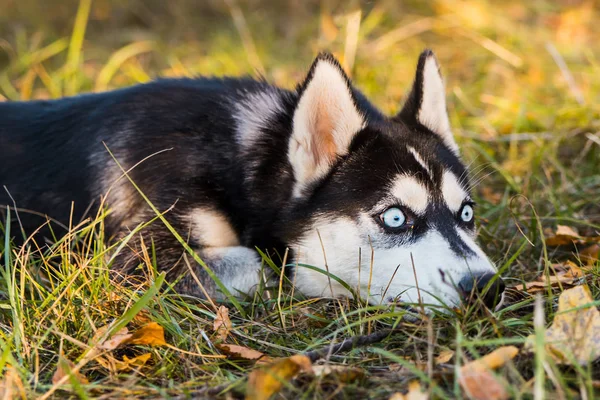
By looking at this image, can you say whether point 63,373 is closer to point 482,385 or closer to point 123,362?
point 123,362

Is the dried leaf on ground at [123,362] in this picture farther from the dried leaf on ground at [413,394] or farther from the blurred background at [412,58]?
the blurred background at [412,58]

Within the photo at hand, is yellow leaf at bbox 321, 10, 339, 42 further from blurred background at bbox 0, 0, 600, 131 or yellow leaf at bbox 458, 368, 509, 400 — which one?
yellow leaf at bbox 458, 368, 509, 400

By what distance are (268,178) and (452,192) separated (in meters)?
0.84

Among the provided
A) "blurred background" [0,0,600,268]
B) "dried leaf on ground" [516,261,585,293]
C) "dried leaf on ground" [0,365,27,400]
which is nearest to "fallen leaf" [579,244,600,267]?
"blurred background" [0,0,600,268]

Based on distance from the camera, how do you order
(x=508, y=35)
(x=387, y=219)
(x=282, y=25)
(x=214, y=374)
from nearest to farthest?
(x=214, y=374), (x=387, y=219), (x=508, y=35), (x=282, y=25)

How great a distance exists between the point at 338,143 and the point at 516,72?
14.5ft

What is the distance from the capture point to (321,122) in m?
3.08

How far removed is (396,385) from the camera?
85.0 inches

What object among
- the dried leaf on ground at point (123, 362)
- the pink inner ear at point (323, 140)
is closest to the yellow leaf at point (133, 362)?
the dried leaf on ground at point (123, 362)

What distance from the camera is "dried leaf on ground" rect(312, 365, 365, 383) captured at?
2162 millimetres

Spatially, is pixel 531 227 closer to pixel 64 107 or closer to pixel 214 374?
pixel 214 374

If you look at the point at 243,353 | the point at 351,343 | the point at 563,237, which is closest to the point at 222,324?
the point at 243,353

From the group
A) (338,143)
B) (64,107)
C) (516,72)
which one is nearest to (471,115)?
(516,72)

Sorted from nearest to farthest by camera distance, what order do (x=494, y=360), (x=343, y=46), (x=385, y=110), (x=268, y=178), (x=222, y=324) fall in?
(x=494, y=360), (x=222, y=324), (x=268, y=178), (x=385, y=110), (x=343, y=46)
